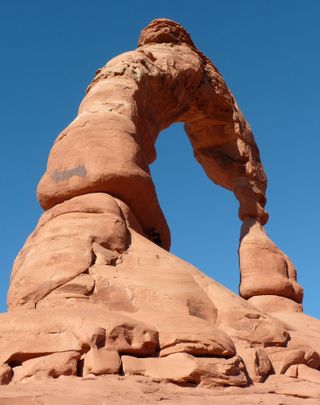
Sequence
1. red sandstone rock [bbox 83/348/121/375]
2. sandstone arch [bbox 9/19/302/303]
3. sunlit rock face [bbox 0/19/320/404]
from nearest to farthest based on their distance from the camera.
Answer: red sandstone rock [bbox 83/348/121/375], sunlit rock face [bbox 0/19/320/404], sandstone arch [bbox 9/19/302/303]

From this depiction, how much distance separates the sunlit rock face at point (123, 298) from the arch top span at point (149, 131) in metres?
0.03

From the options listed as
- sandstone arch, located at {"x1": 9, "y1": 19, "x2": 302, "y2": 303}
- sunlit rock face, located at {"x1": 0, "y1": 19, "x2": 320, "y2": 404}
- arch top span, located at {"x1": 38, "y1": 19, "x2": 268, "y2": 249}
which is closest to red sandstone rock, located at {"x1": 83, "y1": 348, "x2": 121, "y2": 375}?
sunlit rock face, located at {"x1": 0, "y1": 19, "x2": 320, "y2": 404}

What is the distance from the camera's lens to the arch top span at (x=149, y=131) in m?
6.96

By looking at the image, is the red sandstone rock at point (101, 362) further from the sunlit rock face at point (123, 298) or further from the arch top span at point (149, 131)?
the arch top span at point (149, 131)

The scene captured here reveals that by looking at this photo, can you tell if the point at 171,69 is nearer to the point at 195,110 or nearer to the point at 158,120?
the point at 158,120

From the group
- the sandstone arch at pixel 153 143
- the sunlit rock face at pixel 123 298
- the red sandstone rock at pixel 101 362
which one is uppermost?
the sandstone arch at pixel 153 143

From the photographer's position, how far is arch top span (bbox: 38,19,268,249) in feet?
22.8

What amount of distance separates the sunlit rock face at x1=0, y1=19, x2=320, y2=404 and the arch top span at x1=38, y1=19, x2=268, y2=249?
0.09ft

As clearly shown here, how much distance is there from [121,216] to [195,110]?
5788mm

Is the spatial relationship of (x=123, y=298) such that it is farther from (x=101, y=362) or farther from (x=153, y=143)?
(x=153, y=143)

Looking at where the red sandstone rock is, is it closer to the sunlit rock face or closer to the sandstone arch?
the sunlit rock face

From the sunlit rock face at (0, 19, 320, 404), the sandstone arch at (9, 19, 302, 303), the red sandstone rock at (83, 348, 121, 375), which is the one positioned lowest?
the red sandstone rock at (83, 348, 121, 375)

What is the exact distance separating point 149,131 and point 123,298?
4419 millimetres

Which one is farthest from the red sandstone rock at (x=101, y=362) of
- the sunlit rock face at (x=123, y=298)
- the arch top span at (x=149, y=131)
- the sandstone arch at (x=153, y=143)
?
the arch top span at (x=149, y=131)
